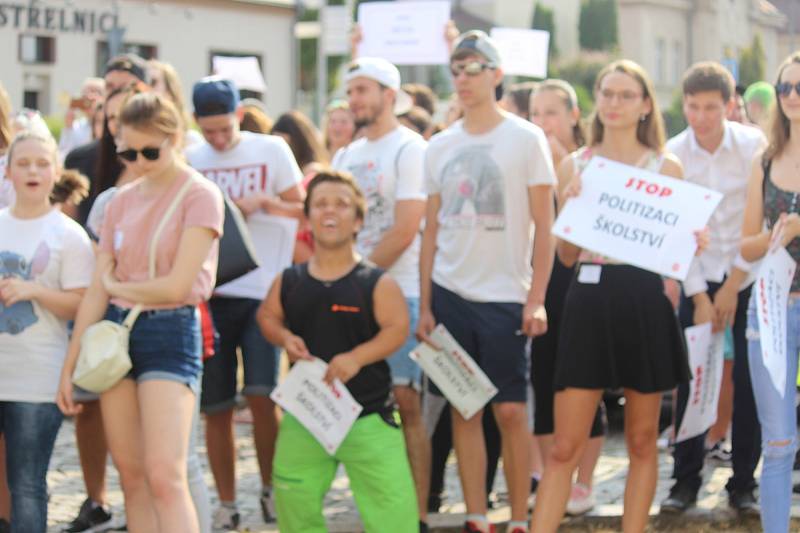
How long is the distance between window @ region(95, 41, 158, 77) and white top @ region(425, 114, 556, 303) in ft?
137

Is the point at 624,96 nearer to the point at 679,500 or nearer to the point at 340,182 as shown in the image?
the point at 340,182

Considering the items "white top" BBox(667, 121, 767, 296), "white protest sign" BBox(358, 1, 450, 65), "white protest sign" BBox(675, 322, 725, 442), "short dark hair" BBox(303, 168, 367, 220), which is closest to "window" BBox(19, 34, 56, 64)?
"white protest sign" BBox(358, 1, 450, 65)

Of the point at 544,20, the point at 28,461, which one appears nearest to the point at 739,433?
the point at 28,461

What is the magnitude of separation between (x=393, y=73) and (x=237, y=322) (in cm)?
144

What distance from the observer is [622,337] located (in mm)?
6406

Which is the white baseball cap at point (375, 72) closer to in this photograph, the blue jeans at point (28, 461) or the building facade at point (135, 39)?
the blue jeans at point (28, 461)

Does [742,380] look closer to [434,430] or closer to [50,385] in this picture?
[434,430]

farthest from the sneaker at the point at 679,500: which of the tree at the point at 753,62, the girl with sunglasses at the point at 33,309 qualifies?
the tree at the point at 753,62

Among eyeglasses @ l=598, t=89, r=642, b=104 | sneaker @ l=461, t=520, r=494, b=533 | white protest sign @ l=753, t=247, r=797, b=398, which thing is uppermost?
eyeglasses @ l=598, t=89, r=642, b=104

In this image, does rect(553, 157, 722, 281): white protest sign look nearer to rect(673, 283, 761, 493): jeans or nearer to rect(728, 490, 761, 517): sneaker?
rect(673, 283, 761, 493): jeans

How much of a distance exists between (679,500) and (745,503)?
1.00 ft

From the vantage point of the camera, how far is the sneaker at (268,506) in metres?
7.66

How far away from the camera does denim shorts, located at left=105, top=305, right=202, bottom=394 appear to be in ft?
19.8

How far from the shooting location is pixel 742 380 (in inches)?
298
